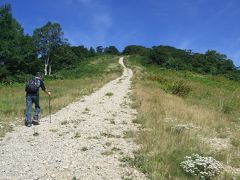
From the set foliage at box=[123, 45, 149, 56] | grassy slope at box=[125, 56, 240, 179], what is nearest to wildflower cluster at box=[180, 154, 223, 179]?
grassy slope at box=[125, 56, 240, 179]

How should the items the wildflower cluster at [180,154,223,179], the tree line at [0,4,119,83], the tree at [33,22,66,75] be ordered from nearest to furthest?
the wildflower cluster at [180,154,223,179] → the tree line at [0,4,119,83] → the tree at [33,22,66,75]

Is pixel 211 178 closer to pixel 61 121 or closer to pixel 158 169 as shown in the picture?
pixel 158 169

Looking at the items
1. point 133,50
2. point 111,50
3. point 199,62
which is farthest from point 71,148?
point 111,50

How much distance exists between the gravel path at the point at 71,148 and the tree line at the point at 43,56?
1300 inches

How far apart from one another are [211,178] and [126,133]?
4.66m

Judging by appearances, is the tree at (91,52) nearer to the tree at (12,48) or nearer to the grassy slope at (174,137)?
the tree at (12,48)

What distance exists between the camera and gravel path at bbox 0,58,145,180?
26.3 ft

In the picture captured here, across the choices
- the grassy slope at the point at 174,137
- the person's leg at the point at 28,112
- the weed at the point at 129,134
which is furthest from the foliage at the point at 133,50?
the weed at the point at 129,134

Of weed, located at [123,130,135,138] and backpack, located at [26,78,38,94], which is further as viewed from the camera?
backpack, located at [26,78,38,94]

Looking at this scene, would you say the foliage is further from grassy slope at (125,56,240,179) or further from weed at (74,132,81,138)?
weed at (74,132,81,138)

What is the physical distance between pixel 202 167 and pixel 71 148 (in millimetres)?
3796

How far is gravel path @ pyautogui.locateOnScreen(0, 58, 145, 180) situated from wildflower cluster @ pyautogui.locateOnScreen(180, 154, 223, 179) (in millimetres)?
1055

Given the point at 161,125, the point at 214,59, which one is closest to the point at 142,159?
the point at 161,125

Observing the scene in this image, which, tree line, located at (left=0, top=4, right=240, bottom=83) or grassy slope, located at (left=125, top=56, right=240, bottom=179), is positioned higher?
tree line, located at (left=0, top=4, right=240, bottom=83)
